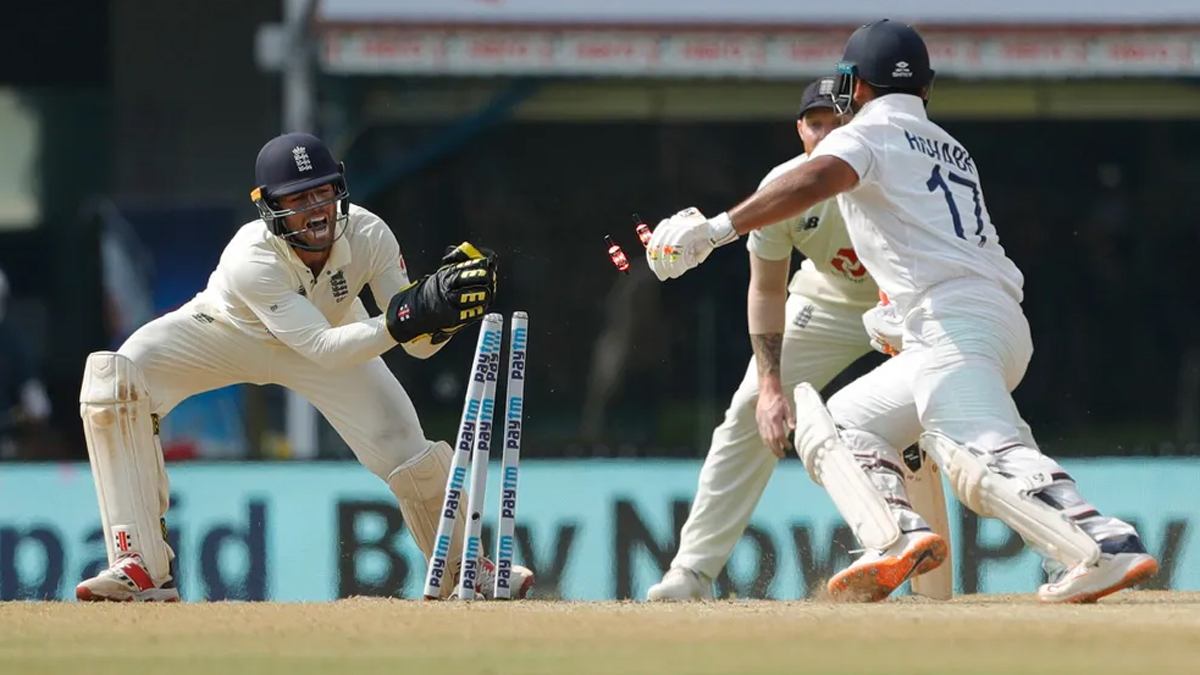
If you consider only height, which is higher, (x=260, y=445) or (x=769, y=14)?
(x=769, y=14)

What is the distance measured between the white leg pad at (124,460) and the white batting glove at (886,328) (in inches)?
84.3

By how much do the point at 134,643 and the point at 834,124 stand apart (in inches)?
112

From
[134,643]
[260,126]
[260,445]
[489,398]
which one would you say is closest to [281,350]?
[489,398]

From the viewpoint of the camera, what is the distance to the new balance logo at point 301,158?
21.9ft

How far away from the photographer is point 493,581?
6.71 m

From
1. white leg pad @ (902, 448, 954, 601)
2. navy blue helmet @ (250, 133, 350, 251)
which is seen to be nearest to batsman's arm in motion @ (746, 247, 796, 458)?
white leg pad @ (902, 448, 954, 601)

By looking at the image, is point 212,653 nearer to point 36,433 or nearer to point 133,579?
point 133,579

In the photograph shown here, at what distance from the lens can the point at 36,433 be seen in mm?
11602

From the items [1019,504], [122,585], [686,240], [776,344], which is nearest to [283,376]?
[122,585]

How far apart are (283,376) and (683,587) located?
1.39 metres

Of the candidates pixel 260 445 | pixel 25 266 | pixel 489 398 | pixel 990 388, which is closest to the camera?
pixel 990 388

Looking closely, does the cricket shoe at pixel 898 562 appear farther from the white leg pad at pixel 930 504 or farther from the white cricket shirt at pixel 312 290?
the white cricket shirt at pixel 312 290

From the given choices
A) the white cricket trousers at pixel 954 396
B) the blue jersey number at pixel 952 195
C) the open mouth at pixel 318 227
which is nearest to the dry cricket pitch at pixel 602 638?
the white cricket trousers at pixel 954 396

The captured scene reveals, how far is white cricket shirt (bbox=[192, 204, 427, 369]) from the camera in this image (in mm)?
6496
